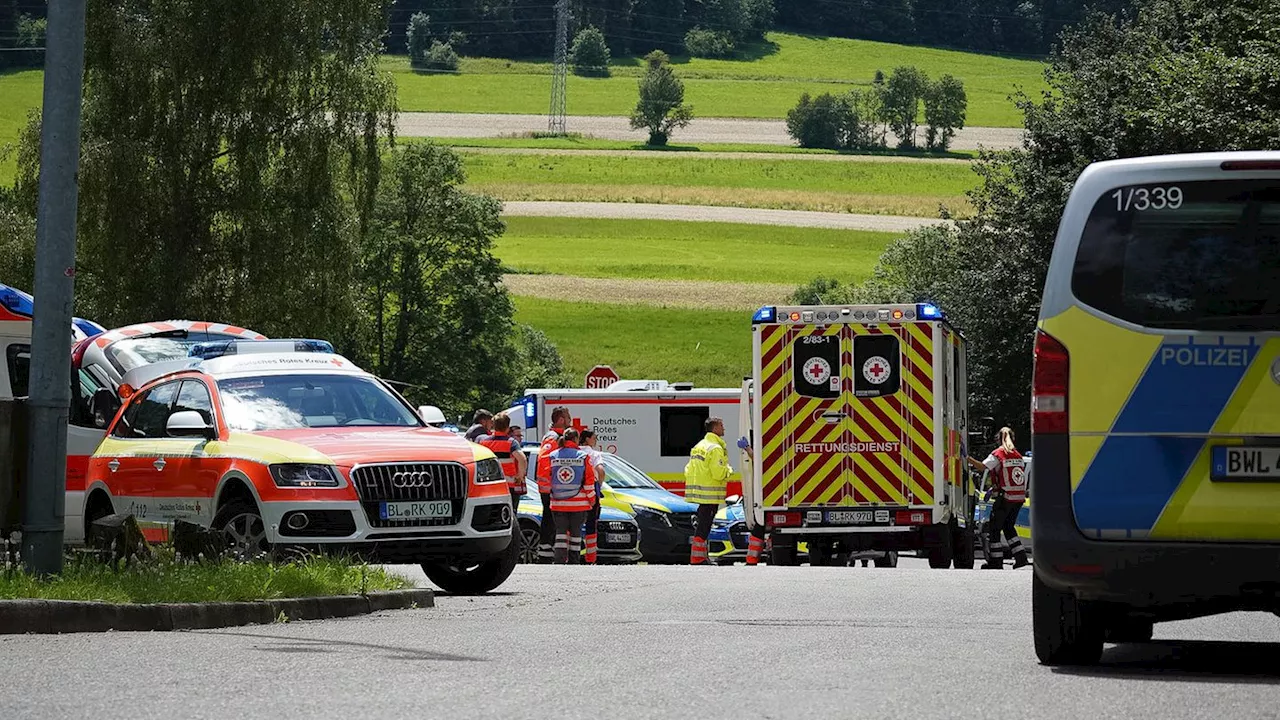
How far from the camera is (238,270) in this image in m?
40.3

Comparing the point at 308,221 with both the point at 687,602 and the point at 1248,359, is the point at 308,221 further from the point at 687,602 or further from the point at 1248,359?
the point at 1248,359

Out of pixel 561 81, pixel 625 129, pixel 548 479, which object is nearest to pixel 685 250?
pixel 561 81

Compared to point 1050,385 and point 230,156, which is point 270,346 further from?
point 230,156

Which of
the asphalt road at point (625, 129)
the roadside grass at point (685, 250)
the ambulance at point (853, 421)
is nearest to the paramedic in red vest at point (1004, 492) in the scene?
the ambulance at point (853, 421)

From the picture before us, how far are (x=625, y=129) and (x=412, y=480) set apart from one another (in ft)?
373

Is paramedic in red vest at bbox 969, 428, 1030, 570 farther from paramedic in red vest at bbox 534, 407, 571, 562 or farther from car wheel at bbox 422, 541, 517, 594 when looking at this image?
car wheel at bbox 422, 541, 517, 594

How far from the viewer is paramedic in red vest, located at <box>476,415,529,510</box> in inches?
902

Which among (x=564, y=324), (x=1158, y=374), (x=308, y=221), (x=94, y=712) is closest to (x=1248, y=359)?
(x=1158, y=374)

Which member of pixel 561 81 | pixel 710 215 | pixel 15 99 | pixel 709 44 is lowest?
pixel 710 215

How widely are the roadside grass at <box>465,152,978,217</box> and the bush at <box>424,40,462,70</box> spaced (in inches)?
A: 1112

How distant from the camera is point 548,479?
2408 centimetres

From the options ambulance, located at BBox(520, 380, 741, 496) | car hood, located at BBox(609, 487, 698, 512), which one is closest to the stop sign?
ambulance, located at BBox(520, 380, 741, 496)

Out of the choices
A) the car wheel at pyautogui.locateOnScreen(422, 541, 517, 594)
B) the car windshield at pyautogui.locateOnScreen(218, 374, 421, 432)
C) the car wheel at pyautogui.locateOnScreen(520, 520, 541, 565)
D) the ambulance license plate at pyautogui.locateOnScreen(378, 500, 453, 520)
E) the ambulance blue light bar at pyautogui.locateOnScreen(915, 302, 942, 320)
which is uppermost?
the ambulance blue light bar at pyautogui.locateOnScreen(915, 302, 942, 320)

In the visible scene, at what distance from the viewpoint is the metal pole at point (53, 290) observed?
11.9m
